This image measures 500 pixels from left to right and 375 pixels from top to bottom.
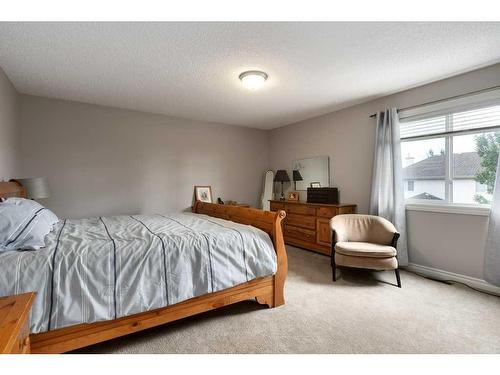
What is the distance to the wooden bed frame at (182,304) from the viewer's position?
1494mm

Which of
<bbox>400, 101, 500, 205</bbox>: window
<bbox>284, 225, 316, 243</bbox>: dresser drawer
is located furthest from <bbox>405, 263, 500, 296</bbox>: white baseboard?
<bbox>284, 225, 316, 243</bbox>: dresser drawer

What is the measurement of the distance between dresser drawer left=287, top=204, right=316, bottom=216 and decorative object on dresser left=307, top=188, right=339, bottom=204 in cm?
18

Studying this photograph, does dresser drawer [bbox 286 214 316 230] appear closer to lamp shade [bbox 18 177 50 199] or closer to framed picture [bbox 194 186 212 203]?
framed picture [bbox 194 186 212 203]

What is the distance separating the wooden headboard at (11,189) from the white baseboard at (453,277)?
4.53m

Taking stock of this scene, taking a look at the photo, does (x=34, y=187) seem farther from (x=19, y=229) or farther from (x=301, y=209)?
(x=301, y=209)

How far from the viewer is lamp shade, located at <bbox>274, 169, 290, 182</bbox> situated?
4.94 m

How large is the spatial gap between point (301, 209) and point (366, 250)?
157 centimetres

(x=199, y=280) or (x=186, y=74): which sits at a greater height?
(x=186, y=74)

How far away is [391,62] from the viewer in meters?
2.45

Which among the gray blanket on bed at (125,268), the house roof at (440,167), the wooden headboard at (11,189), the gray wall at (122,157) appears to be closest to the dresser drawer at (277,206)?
the gray wall at (122,157)

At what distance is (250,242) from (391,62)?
2229mm

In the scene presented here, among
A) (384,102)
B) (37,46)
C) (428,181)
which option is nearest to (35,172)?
(37,46)

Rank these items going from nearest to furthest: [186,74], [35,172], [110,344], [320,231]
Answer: [110,344] < [186,74] < [35,172] < [320,231]
